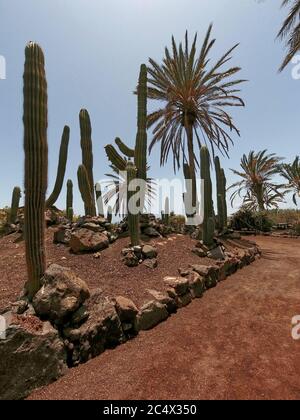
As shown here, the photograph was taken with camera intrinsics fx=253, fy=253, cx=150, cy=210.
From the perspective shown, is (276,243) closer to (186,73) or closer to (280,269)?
(280,269)

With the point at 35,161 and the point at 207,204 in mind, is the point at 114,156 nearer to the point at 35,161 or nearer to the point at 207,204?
the point at 207,204

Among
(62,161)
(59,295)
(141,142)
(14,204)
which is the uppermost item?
(141,142)

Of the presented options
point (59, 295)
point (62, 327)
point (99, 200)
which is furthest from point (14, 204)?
point (62, 327)

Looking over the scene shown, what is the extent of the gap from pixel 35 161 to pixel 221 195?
414 inches

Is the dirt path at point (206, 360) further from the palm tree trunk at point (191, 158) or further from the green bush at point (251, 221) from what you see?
the green bush at point (251, 221)

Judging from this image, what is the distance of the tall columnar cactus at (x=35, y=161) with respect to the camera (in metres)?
4.50

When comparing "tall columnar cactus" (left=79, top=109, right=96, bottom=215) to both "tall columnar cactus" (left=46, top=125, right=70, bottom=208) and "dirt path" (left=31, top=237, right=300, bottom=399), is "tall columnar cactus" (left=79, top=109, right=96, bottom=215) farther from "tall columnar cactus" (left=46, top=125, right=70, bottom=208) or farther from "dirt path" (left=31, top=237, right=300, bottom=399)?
"dirt path" (left=31, top=237, right=300, bottom=399)

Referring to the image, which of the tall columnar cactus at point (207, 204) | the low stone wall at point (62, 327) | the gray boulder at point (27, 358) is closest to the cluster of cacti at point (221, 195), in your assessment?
the tall columnar cactus at point (207, 204)

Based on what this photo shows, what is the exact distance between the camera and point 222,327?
15.1ft

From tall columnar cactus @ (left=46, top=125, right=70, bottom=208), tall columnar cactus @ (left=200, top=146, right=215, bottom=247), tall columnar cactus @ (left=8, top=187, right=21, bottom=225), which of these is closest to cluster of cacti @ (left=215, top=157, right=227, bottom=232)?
tall columnar cactus @ (left=200, top=146, right=215, bottom=247)

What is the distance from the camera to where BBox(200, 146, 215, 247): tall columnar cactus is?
28.9ft

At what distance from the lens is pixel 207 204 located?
9.05m
